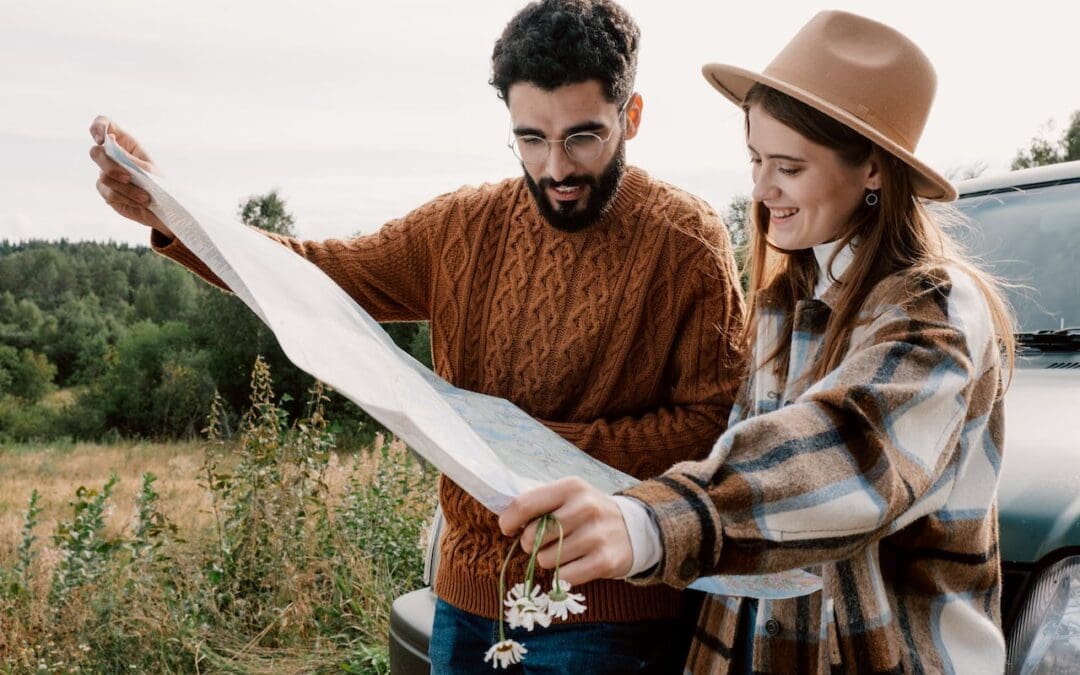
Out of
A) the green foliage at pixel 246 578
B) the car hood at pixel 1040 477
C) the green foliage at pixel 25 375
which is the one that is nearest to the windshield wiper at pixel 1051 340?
the car hood at pixel 1040 477

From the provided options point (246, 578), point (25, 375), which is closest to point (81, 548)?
point (246, 578)

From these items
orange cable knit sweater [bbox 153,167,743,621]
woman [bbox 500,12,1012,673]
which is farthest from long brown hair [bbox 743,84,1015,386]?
orange cable knit sweater [bbox 153,167,743,621]

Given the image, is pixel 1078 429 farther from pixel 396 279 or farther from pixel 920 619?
pixel 396 279

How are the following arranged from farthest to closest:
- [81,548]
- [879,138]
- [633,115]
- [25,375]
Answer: [25,375]
[81,548]
[633,115]
[879,138]

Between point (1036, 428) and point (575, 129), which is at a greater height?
point (575, 129)

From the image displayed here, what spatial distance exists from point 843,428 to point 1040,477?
108cm

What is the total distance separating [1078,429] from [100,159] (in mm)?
2256

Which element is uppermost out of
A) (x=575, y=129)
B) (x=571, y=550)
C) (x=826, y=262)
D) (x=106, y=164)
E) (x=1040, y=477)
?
(x=575, y=129)

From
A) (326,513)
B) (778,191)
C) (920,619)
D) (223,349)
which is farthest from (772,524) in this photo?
(223,349)

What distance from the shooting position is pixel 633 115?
2240 millimetres

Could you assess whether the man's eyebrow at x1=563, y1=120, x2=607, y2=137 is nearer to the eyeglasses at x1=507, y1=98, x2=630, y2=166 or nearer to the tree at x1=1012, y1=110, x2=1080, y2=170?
the eyeglasses at x1=507, y1=98, x2=630, y2=166

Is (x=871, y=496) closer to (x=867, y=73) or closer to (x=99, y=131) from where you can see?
(x=867, y=73)

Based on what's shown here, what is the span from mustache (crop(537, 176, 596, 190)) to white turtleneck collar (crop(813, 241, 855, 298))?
1.78 feet

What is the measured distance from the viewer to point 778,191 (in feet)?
5.49
